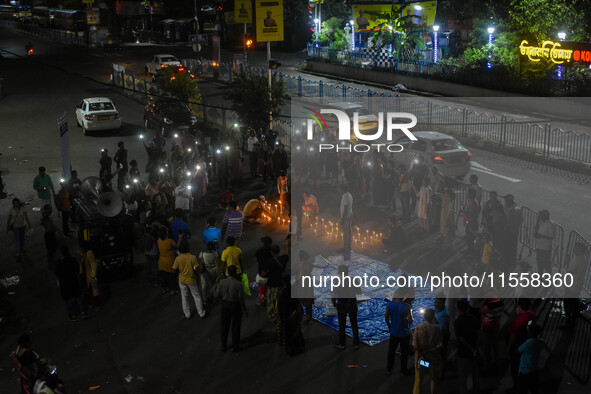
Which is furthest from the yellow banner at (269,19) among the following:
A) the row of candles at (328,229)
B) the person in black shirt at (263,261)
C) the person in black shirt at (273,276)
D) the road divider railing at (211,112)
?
the person in black shirt at (273,276)

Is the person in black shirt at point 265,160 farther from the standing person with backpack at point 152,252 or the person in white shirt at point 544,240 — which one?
the person in white shirt at point 544,240

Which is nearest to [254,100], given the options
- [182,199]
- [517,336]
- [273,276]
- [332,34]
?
[182,199]

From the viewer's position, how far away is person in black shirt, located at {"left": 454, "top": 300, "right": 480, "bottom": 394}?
888cm

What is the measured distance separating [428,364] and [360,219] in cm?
832

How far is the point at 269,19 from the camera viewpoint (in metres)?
23.9

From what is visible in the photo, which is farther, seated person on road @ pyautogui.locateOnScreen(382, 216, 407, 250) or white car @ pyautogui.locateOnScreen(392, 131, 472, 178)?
white car @ pyautogui.locateOnScreen(392, 131, 472, 178)

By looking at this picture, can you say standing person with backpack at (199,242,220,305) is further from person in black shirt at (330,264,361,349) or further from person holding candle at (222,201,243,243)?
person in black shirt at (330,264,361,349)

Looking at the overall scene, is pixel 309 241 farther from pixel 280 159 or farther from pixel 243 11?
pixel 243 11

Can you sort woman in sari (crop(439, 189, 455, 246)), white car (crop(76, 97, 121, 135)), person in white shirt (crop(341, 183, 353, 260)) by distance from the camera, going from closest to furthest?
person in white shirt (crop(341, 183, 353, 260))
woman in sari (crop(439, 189, 455, 246))
white car (crop(76, 97, 121, 135))

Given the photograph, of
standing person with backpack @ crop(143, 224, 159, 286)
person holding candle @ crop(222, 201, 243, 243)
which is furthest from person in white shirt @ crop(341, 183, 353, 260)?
standing person with backpack @ crop(143, 224, 159, 286)

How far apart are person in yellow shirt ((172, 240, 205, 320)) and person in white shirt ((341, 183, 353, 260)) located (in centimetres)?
387

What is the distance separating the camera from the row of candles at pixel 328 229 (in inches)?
611

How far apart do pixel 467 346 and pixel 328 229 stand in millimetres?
7794

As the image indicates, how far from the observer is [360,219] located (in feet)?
55.7
